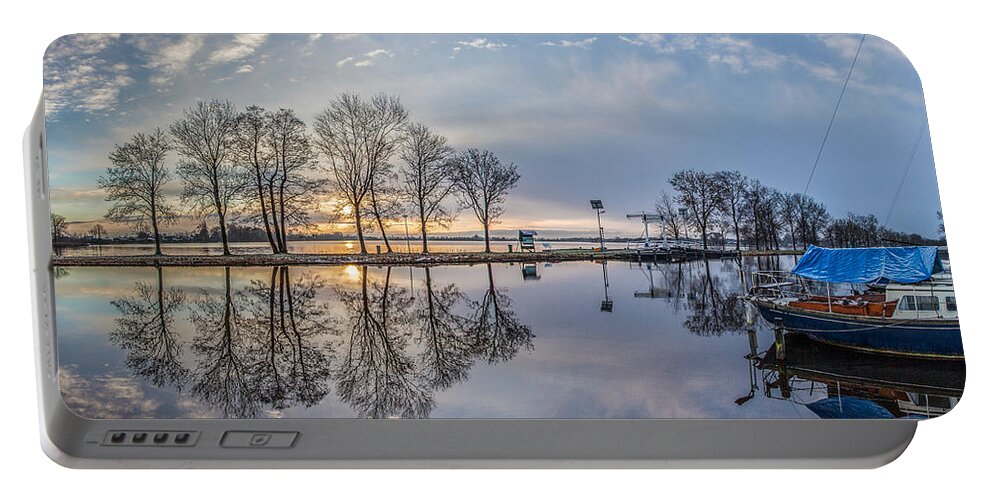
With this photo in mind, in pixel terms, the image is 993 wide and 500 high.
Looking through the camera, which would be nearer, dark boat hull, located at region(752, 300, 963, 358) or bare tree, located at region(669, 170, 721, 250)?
dark boat hull, located at region(752, 300, 963, 358)

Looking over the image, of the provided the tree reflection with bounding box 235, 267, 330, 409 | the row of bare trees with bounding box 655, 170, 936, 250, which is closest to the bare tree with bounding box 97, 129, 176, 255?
the tree reflection with bounding box 235, 267, 330, 409

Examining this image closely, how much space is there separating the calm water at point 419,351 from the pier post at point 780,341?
5cm

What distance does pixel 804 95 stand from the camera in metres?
2.84

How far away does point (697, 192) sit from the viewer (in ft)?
9.41

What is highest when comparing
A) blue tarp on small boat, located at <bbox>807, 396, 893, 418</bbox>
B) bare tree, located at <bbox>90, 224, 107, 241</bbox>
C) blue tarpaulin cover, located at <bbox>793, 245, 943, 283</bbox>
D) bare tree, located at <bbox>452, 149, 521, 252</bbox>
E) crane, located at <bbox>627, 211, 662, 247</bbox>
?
bare tree, located at <bbox>452, 149, 521, 252</bbox>

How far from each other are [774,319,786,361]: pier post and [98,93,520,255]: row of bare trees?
104 centimetres

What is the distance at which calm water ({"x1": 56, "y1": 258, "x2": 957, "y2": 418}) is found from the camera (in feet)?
9.07

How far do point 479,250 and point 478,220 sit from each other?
106 millimetres

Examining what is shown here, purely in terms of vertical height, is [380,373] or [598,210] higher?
[598,210]

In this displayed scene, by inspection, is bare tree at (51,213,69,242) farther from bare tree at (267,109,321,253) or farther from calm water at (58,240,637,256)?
bare tree at (267,109,321,253)

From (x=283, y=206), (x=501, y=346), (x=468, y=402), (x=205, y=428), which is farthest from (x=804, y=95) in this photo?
(x=205, y=428)

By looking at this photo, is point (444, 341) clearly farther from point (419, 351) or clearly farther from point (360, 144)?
point (360, 144)

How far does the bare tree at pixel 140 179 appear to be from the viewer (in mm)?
2840

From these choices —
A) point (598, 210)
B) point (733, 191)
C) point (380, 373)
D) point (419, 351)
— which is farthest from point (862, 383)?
point (380, 373)
